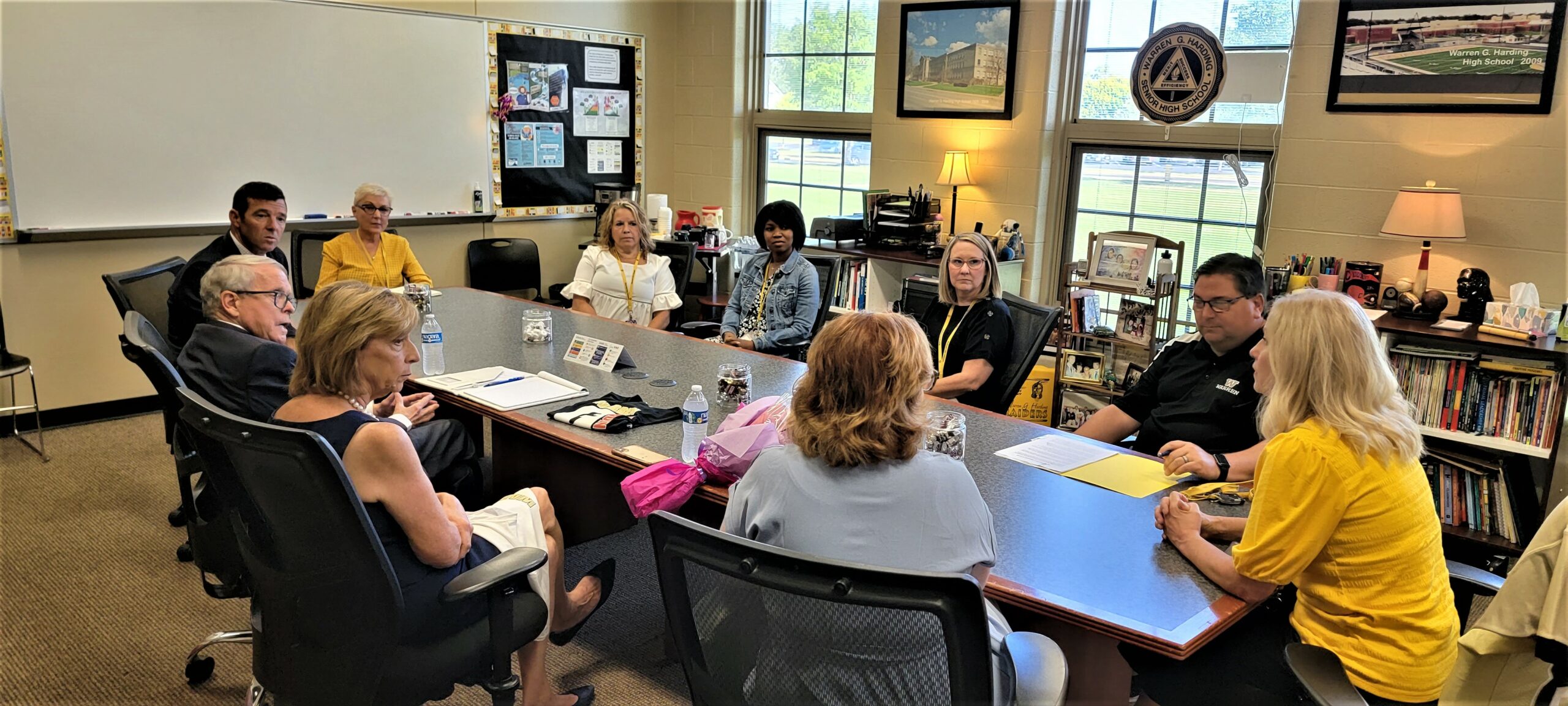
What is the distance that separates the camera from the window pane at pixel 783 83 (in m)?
→ 6.27

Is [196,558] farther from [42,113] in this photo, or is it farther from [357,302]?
[42,113]

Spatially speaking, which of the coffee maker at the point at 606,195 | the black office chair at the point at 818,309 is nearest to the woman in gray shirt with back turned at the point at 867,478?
the black office chair at the point at 818,309

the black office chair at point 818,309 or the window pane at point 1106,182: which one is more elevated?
the window pane at point 1106,182

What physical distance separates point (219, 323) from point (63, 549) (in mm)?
1353

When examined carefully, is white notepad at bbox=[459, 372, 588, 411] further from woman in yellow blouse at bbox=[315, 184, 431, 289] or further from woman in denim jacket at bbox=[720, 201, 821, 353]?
woman in yellow blouse at bbox=[315, 184, 431, 289]

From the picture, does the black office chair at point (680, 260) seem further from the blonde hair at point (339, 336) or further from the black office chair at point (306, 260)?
the blonde hair at point (339, 336)

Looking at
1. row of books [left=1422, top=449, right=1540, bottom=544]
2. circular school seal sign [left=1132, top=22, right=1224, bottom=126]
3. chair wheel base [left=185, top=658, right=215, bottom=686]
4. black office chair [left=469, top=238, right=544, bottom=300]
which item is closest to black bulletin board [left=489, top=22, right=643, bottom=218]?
black office chair [left=469, top=238, right=544, bottom=300]

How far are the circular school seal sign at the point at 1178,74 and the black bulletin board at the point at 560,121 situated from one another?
3.26 metres

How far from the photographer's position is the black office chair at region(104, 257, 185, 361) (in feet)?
11.4

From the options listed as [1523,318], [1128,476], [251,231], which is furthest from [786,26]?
[1128,476]

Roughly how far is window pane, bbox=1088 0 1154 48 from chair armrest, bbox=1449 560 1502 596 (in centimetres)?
335

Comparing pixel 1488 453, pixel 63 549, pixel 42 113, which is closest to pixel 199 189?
pixel 42 113

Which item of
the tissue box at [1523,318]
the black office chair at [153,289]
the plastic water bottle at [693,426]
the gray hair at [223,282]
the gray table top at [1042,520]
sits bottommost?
the gray table top at [1042,520]

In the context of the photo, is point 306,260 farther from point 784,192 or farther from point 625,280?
point 784,192
